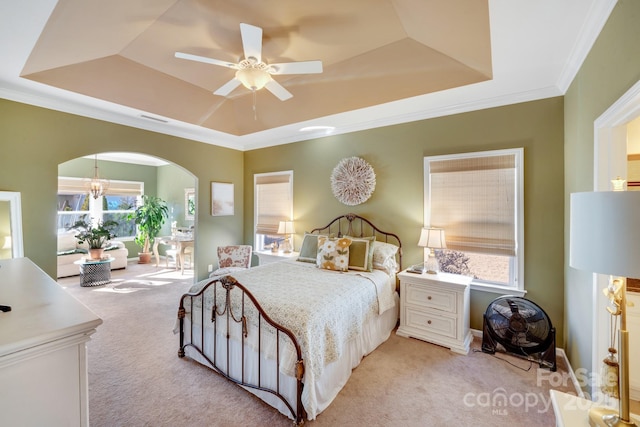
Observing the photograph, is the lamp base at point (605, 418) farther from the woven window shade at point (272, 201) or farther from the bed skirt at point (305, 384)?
the woven window shade at point (272, 201)

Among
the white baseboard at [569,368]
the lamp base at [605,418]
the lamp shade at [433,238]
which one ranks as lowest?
the white baseboard at [569,368]

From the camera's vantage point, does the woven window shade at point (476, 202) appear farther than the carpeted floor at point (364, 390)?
Yes

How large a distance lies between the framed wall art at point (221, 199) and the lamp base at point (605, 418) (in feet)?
17.0

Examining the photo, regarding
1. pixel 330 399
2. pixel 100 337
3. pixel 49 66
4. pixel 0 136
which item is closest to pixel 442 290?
pixel 330 399

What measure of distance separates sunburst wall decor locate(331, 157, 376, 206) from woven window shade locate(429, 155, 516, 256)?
881 mm

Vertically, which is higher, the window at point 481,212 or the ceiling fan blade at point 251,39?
the ceiling fan blade at point 251,39

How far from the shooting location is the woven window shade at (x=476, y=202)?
3.06 m

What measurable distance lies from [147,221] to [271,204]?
4.09 m

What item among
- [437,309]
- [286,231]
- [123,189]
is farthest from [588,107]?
[123,189]

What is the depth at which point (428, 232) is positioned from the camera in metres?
3.27

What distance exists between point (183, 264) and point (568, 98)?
692 cm

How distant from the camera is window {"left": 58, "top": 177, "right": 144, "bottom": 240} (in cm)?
652

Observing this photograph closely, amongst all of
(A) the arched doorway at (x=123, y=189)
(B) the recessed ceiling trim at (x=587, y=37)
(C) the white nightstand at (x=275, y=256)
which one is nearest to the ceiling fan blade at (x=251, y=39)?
(B) the recessed ceiling trim at (x=587, y=37)

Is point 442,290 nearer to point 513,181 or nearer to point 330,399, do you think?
point 513,181
